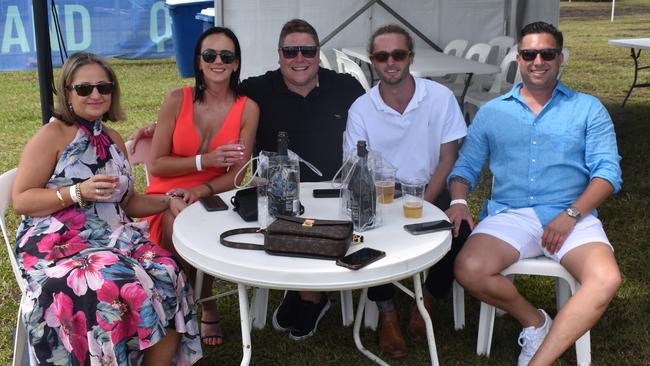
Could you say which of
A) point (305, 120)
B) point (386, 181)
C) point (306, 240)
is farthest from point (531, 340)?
point (305, 120)

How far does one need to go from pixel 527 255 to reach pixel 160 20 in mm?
10250

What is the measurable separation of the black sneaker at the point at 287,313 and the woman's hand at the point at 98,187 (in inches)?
42.0

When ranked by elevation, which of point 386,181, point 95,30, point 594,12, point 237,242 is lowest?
point 237,242

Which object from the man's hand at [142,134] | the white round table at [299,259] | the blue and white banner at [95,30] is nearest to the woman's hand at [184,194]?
the white round table at [299,259]

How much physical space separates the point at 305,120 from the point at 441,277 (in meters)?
0.90

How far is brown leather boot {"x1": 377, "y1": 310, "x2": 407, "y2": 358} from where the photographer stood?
280 centimetres

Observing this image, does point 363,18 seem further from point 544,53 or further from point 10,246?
point 10,246

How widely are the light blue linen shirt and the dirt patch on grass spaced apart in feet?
67.0

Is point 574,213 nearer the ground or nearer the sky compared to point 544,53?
nearer the ground

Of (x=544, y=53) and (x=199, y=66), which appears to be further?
(x=199, y=66)

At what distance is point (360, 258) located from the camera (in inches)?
77.7

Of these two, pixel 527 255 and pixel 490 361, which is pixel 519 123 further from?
pixel 490 361

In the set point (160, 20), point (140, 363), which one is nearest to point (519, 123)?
point (140, 363)

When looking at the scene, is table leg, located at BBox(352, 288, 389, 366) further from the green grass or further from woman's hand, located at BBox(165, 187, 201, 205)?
woman's hand, located at BBox(165, 187, 201, 205)
